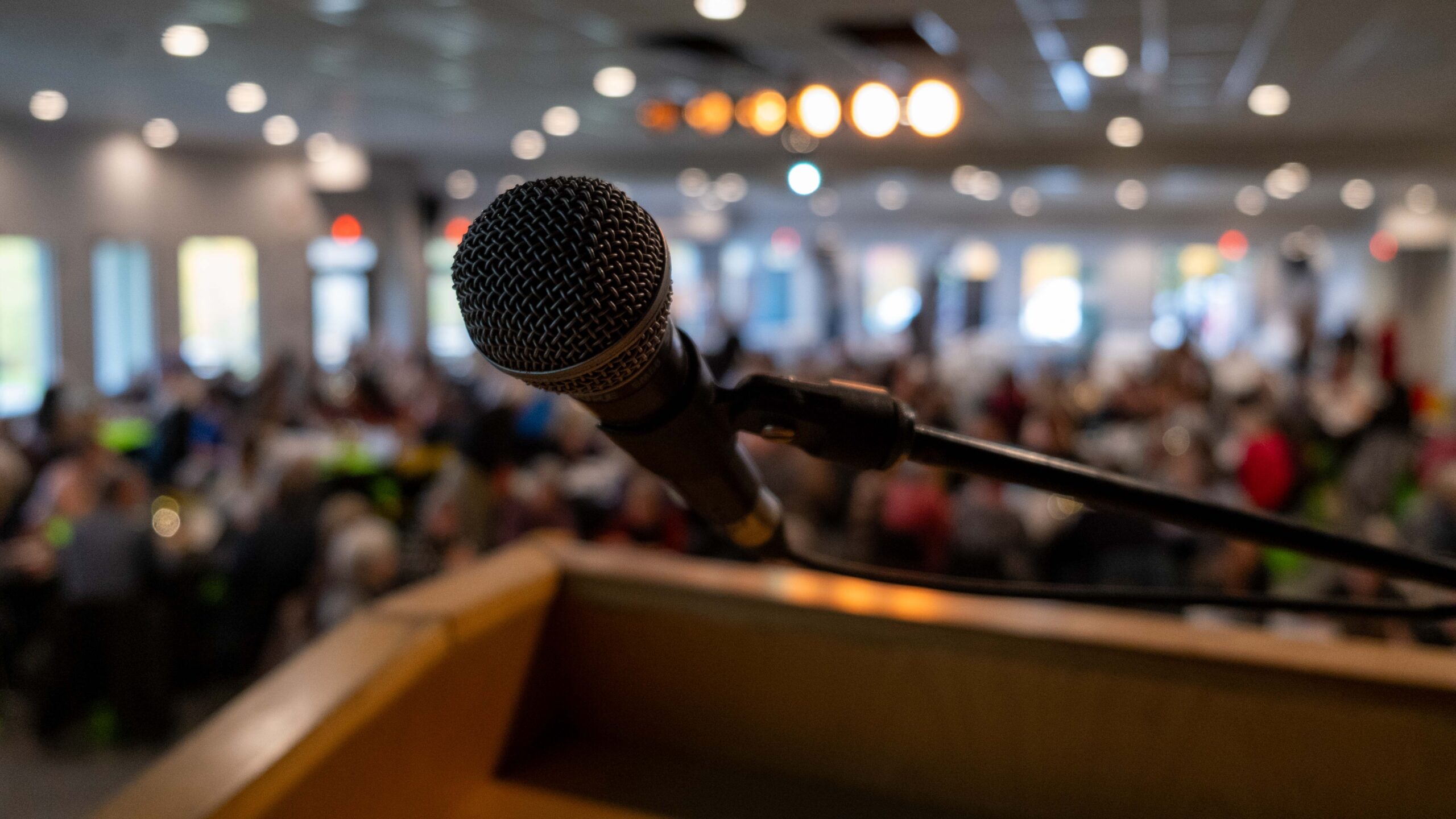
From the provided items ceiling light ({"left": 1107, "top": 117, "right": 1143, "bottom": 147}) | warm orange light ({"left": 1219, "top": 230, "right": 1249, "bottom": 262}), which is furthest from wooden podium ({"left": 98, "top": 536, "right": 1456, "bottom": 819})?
warm orange light ({"left": 1219, "top": 230, "right": 1249, "bottom": 262})

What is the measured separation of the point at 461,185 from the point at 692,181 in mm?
3338

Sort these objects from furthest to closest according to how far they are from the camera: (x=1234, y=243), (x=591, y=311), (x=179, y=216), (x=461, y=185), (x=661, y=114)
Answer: (x=1234, y=243) < (x=461, y=185) < (x=179, y=216) < (x=661, y=114) < (x=591, y=311)

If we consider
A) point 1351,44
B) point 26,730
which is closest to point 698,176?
point 1351,44

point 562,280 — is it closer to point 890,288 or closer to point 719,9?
point 719,9

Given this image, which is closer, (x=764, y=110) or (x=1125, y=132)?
(x=764, y=110)

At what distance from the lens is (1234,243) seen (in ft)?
60.2

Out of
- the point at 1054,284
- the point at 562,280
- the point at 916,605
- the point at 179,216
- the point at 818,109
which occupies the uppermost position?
the point at 818,109

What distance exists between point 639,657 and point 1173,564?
11.4 ft

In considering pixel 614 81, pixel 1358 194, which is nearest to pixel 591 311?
pixel 614 81

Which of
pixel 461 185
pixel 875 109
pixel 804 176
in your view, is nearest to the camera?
pixel 875 109

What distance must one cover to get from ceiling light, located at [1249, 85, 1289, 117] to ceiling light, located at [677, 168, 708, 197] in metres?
5.75

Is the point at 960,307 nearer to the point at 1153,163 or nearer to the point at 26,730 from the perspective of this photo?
the point at 1153,163

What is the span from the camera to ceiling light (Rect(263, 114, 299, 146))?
9586 millimetres

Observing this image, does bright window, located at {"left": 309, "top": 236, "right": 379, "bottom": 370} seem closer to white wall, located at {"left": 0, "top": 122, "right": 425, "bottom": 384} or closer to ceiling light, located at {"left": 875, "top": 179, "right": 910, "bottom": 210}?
white wall, located at {"left": 0, "top": 122, "right": 425, "bottom": 384}
